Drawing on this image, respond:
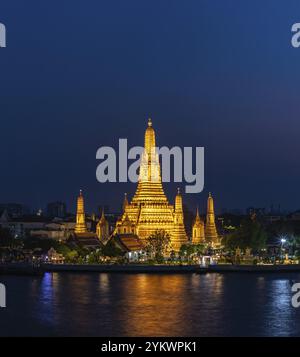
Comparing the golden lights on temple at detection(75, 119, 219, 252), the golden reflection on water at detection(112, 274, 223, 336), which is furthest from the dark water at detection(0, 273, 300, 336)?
the golden lights on temple at detection(75, 119, 219, 252)

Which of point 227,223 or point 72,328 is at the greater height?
point 227,223

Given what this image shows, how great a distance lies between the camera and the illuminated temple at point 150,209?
37844 mm

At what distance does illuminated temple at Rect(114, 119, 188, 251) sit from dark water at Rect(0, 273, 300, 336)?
26.7 feet

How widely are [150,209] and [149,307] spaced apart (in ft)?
54.4

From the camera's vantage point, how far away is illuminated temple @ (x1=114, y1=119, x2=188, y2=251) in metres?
37.8

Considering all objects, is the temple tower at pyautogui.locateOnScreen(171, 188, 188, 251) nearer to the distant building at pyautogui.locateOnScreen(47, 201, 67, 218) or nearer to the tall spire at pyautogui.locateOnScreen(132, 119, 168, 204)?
the tall spire at pyautogui.locateOnScreen(132, 119, 168, 204)

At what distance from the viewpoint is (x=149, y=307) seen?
71.1ft

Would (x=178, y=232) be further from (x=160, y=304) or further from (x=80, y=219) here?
(x=160, y=304)

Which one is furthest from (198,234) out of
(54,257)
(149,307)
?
(149,307)

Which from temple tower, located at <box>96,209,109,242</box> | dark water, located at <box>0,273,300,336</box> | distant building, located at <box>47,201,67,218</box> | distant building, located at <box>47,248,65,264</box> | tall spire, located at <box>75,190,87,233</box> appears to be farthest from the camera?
distant building, located at <box>47,201,67,218</box>

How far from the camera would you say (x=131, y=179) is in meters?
38.2

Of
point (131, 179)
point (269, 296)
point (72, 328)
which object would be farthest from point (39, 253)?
point (72, 328)

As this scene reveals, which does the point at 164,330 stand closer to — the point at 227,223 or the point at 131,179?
the point at 131,179
